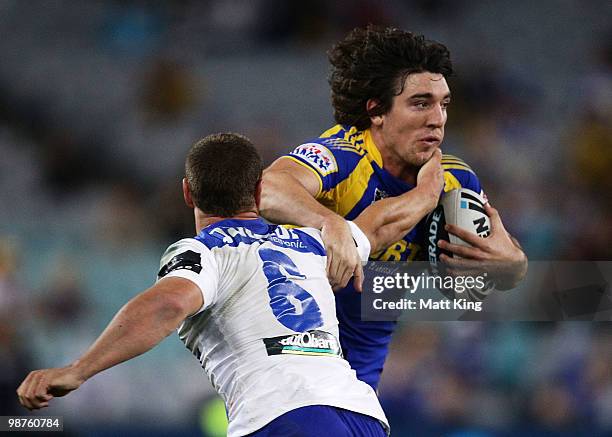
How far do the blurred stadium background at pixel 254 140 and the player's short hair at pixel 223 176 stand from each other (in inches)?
174

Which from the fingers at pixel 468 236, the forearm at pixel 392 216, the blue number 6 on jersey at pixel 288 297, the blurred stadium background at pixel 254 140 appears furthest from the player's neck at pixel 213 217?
the blurred stadium background at pixel 254 140

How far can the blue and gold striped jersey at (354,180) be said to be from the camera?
4.39 metres

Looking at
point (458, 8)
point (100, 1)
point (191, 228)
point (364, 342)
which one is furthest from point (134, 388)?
point (458, 8)

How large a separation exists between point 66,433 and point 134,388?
2.32ft

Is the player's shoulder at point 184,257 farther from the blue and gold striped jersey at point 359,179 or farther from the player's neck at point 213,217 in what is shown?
the blue and gold striped jersey at point 359,179

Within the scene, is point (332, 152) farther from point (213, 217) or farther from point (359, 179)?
point (213, 217)

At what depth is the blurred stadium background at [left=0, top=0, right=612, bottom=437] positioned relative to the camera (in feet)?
23.9

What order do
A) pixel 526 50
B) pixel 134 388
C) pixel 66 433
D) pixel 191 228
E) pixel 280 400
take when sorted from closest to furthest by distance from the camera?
pixel 280 400, pixel 66 433, pixel 134 388, pixel 191 228, pixel 526 50

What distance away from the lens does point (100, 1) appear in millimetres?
9500

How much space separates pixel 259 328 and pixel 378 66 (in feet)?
7.45

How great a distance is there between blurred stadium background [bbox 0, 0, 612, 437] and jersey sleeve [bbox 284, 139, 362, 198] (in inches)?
131

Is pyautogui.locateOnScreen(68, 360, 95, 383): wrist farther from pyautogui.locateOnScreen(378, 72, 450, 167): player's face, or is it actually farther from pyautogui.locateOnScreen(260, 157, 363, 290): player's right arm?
pyautogui.locateOnScreen(378, 72, 450, 167): player's face

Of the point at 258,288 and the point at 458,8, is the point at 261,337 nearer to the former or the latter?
the point at 258,288

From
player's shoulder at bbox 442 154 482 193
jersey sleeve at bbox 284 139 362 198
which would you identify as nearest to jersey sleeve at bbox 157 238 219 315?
jersey sleeve at bbox 284 139 362 198
